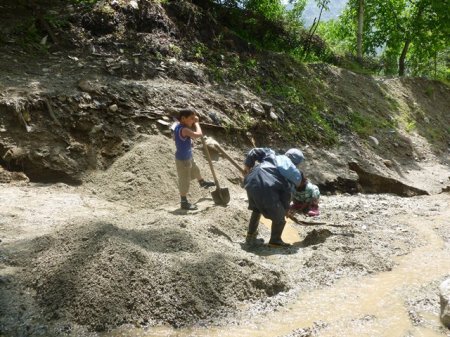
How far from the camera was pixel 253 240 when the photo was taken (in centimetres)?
565

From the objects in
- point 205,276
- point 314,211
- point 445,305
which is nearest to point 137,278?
point 205,276

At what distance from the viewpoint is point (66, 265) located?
12.8 ft

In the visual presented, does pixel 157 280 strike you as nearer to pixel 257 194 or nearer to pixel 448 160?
pixel 257 194

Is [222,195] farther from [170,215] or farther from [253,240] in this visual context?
[253,240]

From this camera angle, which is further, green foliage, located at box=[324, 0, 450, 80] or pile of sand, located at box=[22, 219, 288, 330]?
green foliage, located at box=[324, 0, 450, 80]

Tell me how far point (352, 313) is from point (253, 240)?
6.16 feet

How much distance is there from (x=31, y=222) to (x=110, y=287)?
6.60ft

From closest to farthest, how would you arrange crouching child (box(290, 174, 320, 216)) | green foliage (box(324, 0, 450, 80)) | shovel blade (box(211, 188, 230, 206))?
shovel blade (box(211, 188, 230, 206))
crouching child (box(290, 174, 320, 216))
green foliage (box(324, 0, 450, 80))

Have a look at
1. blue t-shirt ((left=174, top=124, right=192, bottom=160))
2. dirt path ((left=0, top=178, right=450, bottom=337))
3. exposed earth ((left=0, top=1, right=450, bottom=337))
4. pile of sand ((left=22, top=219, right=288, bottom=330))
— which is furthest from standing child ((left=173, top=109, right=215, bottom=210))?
pile of sand ((left=22, top=219, right=288, bottom=330))

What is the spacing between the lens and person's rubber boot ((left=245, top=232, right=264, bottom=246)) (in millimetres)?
5617

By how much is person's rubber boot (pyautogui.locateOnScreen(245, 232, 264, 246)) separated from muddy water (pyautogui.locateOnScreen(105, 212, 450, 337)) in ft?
4.20

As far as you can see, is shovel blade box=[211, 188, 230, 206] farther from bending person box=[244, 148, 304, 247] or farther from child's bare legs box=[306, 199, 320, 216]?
child's bare legs box=[306, 199, 320, 216]

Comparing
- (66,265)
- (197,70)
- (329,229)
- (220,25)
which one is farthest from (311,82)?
(66,265)

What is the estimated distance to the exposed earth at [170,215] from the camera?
3760 mm
